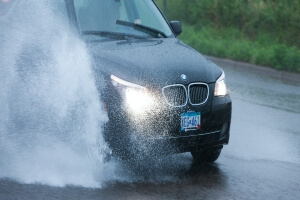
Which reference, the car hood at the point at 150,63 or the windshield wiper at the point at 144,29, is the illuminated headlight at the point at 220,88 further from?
the windshield wiper at the point at 144,29

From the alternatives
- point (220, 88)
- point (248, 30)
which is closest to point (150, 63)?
point (220, 88)

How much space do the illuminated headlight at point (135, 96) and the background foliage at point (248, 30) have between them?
11648 millimetres

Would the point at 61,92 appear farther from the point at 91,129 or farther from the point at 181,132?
the point at 181,132

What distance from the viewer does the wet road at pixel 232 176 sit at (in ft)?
22.0

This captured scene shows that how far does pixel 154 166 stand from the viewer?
7.74 meters

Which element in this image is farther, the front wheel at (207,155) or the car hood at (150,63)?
the front wheel at (207,155)

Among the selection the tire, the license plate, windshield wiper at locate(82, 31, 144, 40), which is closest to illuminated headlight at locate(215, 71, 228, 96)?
the license plate

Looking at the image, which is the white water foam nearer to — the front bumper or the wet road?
the front bumper

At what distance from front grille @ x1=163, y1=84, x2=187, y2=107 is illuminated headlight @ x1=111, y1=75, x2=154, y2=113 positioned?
18 cm

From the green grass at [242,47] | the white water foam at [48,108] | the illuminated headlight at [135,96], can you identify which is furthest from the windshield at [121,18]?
the green grass at [242,47]

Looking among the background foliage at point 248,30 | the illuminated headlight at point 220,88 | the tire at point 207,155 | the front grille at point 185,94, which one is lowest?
the background foliage at point 248,30

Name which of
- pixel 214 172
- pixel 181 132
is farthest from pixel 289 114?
pixel 181 132

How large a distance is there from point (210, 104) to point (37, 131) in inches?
71.5

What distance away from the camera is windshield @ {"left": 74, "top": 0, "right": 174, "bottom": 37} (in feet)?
26.9
